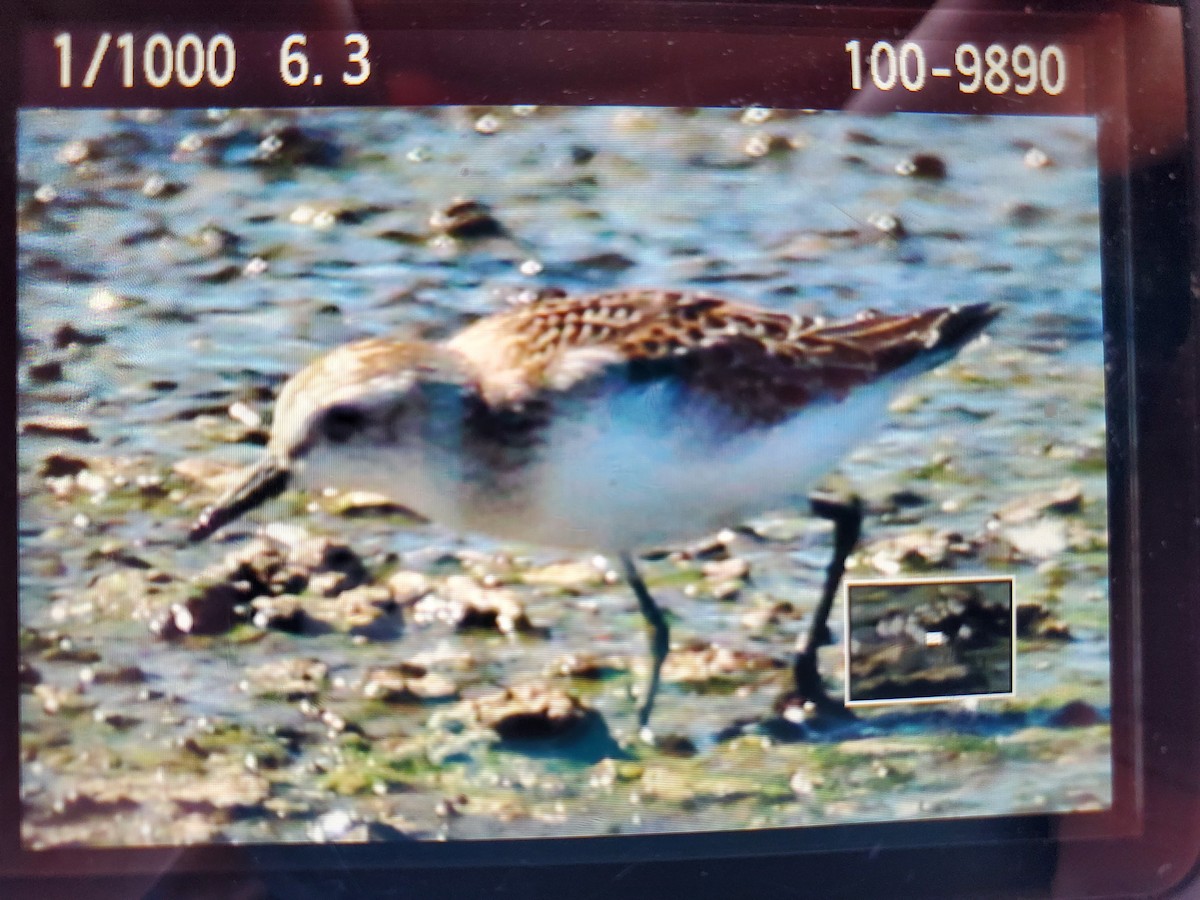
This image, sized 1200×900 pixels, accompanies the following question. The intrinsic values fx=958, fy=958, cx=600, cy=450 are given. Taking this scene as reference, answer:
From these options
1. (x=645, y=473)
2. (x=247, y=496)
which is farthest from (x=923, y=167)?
(x=247, y=496)

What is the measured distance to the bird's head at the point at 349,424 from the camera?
1.98 feet

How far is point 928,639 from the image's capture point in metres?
0.64

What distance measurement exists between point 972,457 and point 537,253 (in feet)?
1.05

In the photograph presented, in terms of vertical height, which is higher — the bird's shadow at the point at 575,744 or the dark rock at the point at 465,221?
the dark rock at the point at 465,221

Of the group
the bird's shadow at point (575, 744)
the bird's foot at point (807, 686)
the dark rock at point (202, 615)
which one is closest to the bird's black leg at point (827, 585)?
the bird's foot at point (807, 686)

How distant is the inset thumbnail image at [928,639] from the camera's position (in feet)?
2.08

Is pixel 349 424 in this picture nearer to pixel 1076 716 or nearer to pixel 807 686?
pixel 807 686

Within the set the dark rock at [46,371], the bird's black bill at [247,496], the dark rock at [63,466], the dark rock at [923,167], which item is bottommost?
the bird's black bill at [247,496]

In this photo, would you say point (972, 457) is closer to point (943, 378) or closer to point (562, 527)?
point (943, 378)

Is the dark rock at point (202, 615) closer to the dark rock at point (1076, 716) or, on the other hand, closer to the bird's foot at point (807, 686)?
the bird's foot at point (807, 686)

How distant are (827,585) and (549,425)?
0.21 m

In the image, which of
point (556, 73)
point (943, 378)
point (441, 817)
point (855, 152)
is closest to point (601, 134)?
point (556, 73)

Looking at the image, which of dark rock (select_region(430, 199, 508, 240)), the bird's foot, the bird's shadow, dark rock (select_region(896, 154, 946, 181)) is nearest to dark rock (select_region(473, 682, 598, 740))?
the bird's shadow

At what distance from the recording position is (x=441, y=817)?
0.62 metres
